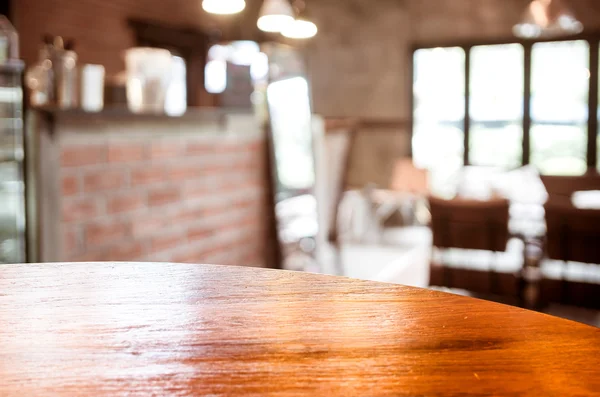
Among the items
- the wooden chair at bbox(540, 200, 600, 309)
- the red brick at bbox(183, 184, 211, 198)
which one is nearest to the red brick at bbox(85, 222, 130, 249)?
the red brick at bbox(183, 184, 211, 198)

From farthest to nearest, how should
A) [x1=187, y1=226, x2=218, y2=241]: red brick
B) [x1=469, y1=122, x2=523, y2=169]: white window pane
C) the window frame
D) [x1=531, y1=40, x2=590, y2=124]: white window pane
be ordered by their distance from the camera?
1. [x1=469, y1=122, x2=523, y2=169]: white window pane
2. [x1=531, y1=40, x2=590, y2=124]: white window pane
3. the window frame
4. [x1=187, y1=226, x2=218, y2=241]: red brick

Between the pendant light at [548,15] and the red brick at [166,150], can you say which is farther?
the pendant light at [548,15]

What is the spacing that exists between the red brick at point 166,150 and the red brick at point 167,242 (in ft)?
1.05

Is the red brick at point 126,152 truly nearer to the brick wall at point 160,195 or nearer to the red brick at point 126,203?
the brick wall at point 160,195

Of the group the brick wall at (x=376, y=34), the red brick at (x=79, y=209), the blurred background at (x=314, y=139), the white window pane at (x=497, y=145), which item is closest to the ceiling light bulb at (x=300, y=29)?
the blurred background at (x=314, y=139)

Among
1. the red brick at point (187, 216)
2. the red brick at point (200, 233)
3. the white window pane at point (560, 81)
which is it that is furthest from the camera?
the white window pane at point (560, 81)

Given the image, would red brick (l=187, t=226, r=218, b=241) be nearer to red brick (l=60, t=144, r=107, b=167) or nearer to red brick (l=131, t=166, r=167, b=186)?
red brick (l=131, t=166, r=167, b=186)

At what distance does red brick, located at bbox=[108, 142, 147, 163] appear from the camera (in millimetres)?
2119

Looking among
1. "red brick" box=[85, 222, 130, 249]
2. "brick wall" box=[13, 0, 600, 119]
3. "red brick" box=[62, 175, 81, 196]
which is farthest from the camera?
"brick wall" box=[13, 0, 600, 119]

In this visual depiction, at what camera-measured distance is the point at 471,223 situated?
2.97 meters

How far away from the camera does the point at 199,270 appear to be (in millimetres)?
610

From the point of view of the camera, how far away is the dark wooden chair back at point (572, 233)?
8.50 ft

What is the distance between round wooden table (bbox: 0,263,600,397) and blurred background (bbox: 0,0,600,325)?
1.50 metres

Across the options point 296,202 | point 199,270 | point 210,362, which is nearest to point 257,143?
point 296,202
